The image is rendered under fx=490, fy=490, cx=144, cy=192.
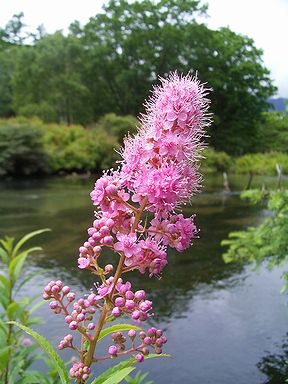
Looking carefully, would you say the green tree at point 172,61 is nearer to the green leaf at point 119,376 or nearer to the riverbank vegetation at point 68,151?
the riverbank vegetation at point 68,151

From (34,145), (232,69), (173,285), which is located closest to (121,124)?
(34,145)

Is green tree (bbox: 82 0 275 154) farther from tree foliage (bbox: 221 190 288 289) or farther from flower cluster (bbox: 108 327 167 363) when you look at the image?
flower cluster (bbox: 108 327 167 363)

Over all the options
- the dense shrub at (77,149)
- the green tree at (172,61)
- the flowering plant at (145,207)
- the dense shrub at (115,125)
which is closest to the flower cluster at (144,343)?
the flowering plant at (145,207)

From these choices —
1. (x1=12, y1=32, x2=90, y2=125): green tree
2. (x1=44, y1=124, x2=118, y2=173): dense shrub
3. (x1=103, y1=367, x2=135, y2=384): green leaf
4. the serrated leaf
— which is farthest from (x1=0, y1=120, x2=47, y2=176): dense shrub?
(x1=103, y1=367, x2=135, y2=384): green leaf

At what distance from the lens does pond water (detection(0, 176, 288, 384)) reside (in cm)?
756

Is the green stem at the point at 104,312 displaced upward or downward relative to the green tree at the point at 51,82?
downward

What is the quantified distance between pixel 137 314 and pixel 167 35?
6045 cm

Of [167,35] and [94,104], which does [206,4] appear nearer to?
[167,35]

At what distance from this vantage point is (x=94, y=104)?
195 ft

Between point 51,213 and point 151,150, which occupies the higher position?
point 151,150

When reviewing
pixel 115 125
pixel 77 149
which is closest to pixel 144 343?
pixel 77 149

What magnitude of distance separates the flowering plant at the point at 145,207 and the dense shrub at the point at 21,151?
106ft

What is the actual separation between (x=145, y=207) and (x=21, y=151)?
108 feet

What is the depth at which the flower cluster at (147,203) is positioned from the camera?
1681 mm
